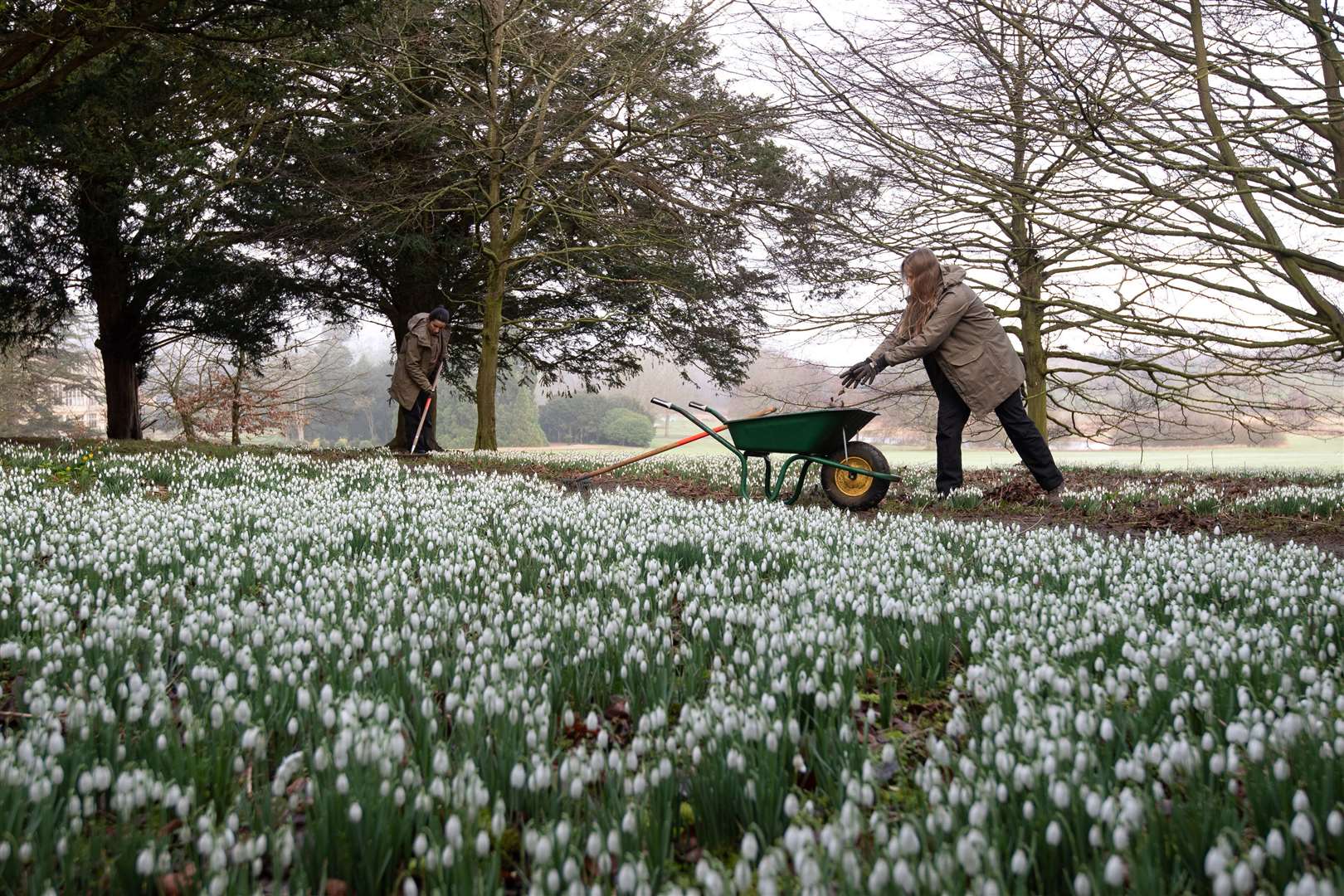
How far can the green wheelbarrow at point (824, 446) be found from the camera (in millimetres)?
7574

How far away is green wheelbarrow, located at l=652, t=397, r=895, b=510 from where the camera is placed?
7574mm

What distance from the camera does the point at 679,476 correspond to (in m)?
13.2

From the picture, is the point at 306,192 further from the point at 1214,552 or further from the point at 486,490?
the point at 1214,552

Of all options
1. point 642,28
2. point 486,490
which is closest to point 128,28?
point 486,490

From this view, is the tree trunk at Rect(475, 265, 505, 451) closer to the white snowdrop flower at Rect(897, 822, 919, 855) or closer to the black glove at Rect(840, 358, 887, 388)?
the black glove at Rect(840, 358, 887, 388)

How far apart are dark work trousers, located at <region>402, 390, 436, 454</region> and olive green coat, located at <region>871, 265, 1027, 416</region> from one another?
9.66 m

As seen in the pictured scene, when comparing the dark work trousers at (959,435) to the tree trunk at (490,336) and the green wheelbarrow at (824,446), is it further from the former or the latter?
the tree trunk at (490,336)

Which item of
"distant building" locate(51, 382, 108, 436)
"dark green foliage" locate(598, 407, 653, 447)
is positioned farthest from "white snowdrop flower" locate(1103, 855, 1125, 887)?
"dark green foliage" locate(598, 407, 653, 447)

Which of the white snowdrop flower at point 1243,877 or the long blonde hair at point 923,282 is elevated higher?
the long blonde hair at point 923,282

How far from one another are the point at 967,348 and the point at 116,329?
61.9 feet

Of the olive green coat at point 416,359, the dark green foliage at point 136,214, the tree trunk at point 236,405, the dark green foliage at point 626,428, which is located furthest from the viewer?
the dark green foliage at point 626,428

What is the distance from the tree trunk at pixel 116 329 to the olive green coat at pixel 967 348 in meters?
17.2

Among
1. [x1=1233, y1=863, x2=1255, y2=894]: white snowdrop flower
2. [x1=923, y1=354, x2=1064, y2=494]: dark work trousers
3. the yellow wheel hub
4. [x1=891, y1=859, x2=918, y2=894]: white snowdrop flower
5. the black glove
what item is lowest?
[x1=891, y1=859, x2=918, y2=894]: white snowdrop flower

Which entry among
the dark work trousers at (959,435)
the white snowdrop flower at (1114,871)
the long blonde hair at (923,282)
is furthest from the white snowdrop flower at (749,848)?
the dark work trousers at (959,435)
